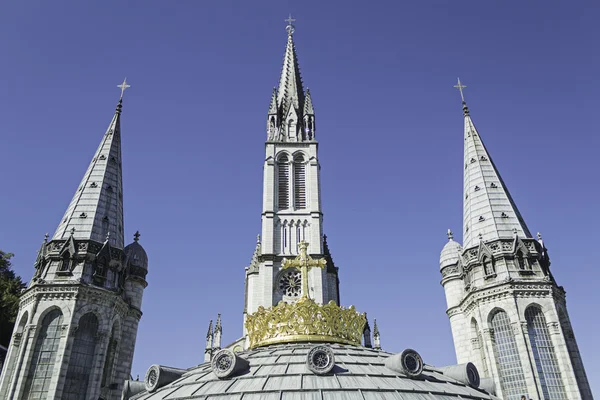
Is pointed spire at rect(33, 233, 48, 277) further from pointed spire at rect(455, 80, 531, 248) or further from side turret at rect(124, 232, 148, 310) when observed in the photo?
pointed spire at rect(455, 80, 531, 248)

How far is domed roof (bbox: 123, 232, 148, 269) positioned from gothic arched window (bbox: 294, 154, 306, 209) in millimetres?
21037

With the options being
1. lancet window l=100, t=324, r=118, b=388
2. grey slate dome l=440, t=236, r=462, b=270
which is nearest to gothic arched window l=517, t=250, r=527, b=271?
grey slate dome l=440, t=236, r=462, b=270

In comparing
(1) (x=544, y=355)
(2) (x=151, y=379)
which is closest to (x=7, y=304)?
(2) (x=151, y=379)

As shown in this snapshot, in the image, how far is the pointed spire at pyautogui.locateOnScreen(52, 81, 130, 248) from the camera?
36.1m

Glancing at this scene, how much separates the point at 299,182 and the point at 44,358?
35865mm

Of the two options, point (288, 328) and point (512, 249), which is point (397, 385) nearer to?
point (288, 328)

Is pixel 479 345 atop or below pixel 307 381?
atop

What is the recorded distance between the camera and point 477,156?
41.6 metres

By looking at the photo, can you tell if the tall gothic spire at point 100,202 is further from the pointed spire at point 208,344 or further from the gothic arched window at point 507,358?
the gothic arched window at point 507,358

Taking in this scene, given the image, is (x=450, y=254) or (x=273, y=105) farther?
(x=273, y=105)

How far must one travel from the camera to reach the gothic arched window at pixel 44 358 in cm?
2941

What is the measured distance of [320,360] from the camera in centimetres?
983

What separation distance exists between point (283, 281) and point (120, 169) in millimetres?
20618

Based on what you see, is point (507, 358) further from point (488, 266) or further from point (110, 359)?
point (110, 359)
